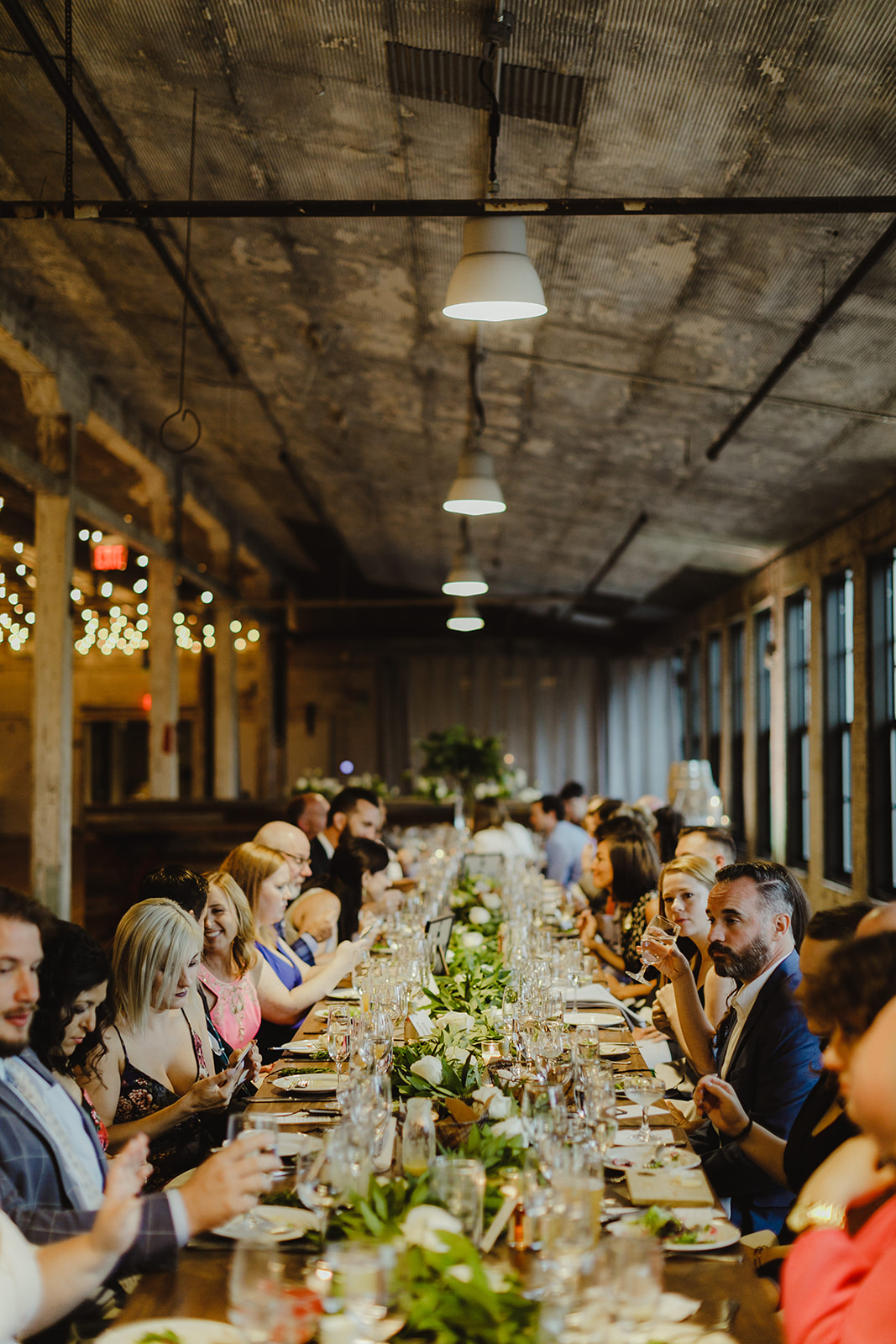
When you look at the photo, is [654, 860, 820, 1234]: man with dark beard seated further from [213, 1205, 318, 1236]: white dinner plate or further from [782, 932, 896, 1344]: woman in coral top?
[213, 1205, 318, 1236]: white dinner plate

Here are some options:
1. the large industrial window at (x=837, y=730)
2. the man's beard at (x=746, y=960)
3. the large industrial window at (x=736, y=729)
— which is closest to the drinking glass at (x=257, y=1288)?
the man's beard at (x=746, y=960)

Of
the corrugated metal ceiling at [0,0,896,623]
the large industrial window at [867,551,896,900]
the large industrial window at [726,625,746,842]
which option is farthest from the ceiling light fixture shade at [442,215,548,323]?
the large industrial window at [726,625,746,842]

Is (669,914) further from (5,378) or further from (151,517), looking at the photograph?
(151,517)

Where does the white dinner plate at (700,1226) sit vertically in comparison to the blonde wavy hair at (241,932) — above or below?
below

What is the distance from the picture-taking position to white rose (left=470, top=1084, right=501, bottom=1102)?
7.63ft

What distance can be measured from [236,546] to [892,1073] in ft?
44.3

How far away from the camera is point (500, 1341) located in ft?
4.85

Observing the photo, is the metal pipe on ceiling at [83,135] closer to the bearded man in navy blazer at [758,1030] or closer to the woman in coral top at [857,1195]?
the bearded man in navy blazer at [758,1030]

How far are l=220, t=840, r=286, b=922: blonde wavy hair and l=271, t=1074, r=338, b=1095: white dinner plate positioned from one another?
3.61ft

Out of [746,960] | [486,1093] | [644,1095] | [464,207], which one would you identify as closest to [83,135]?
[464,207]

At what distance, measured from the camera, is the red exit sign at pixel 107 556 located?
9.97 m

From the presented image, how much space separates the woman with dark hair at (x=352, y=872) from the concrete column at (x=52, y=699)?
139 inches

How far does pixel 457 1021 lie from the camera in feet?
10.5

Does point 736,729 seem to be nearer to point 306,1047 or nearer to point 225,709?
point 225,709
